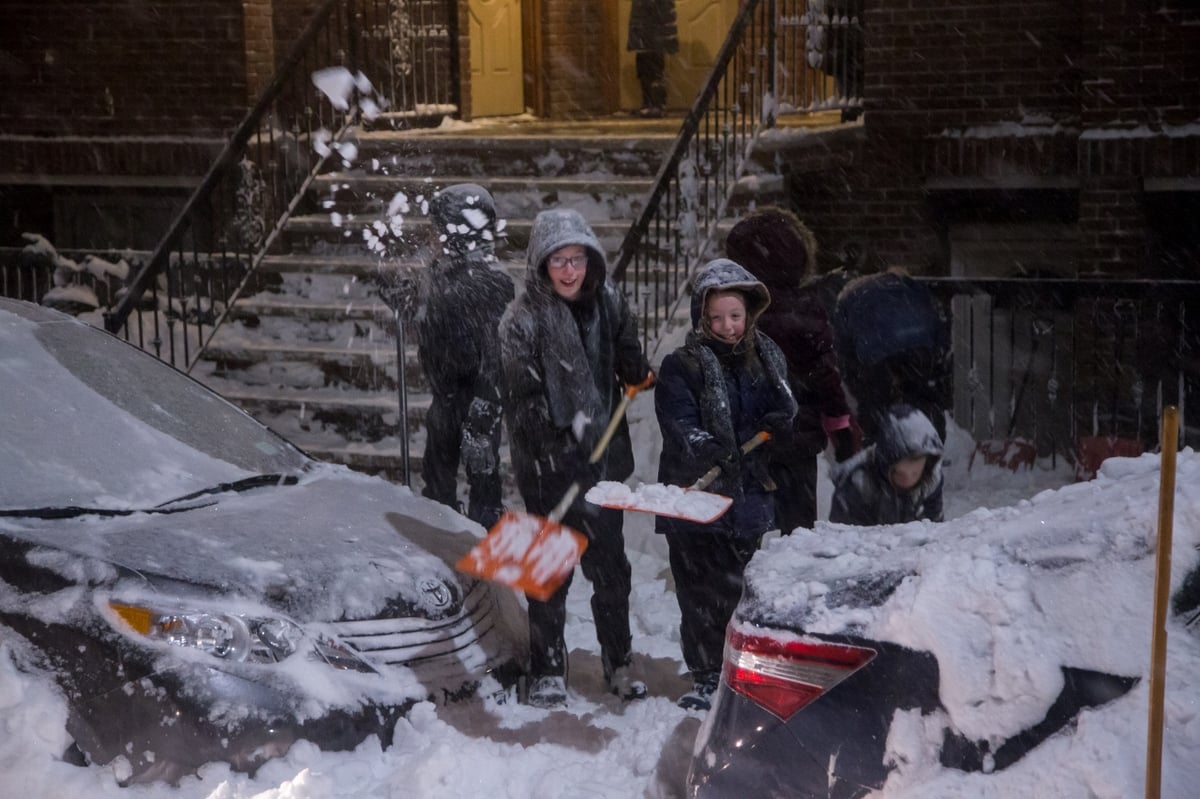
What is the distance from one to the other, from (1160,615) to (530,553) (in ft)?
9.40

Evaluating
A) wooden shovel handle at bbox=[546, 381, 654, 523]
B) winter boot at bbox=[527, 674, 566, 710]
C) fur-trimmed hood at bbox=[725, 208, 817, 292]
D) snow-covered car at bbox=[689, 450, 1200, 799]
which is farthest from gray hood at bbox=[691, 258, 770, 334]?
snow-covered car at bbox=[689, 450, 1200, 799]

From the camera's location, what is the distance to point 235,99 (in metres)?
11.1

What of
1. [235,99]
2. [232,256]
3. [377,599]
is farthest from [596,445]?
[235,99]

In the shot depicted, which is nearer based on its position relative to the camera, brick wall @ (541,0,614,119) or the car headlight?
the car headlight

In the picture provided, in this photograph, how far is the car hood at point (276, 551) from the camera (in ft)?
13.2

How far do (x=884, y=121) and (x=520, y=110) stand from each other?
489 cm

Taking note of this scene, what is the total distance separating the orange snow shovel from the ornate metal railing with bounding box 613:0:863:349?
2.90 meters

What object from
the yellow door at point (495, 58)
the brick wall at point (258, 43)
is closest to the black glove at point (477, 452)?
the brick wall at point (258, 43)

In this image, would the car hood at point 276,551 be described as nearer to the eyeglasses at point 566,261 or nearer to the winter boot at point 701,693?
the winter boot at point 701,693

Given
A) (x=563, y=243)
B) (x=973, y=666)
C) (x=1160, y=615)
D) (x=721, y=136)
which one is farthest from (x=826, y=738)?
(x=721, y=136)

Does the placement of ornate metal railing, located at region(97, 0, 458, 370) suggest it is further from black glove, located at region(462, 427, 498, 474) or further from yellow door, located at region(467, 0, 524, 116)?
black glove, located at region(462, 427, 498, 474)

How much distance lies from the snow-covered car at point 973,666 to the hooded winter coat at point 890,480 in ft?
5.58

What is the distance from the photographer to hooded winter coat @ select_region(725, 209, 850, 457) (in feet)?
18.3

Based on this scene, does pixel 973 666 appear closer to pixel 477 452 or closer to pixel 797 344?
pixel 797 344
